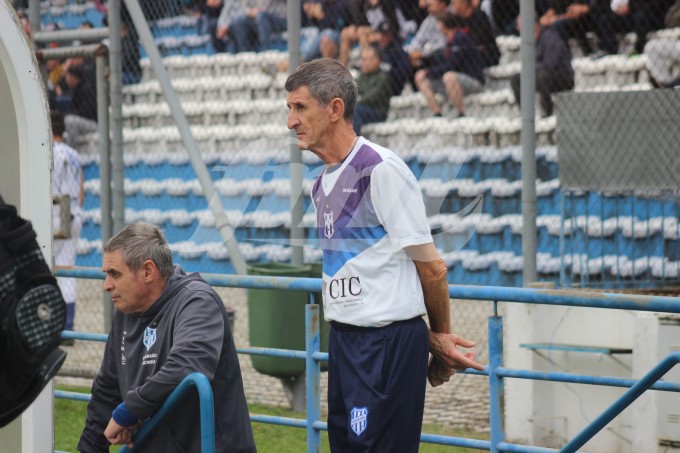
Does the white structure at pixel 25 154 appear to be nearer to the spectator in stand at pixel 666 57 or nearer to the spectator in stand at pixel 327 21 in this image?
the spectator in stand at pixel 666 57

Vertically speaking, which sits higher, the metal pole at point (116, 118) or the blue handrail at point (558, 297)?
the metal pole at point (116, 118)

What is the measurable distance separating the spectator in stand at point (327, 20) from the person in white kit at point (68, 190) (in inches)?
95.0

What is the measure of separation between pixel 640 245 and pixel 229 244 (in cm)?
299

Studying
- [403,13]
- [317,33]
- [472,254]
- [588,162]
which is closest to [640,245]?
[588,162]

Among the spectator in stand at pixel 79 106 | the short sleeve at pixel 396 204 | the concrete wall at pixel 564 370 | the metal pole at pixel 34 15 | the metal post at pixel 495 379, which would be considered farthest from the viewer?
the spectator in stand at pixel 79 106

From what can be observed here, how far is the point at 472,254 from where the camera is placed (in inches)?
406

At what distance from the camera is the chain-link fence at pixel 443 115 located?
8.28 m

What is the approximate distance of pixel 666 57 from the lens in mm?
9344

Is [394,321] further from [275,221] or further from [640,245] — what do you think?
[640,245]

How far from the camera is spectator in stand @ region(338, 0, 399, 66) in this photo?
11141mm

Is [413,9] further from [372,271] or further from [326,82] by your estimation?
[372,271]

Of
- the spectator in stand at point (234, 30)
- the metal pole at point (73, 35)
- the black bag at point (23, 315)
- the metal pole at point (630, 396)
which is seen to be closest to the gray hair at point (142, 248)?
the black bag at point (23, 315)

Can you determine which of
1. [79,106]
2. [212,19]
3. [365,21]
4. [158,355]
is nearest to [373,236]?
[158,355]

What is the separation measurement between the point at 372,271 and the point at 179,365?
2.71 ft
